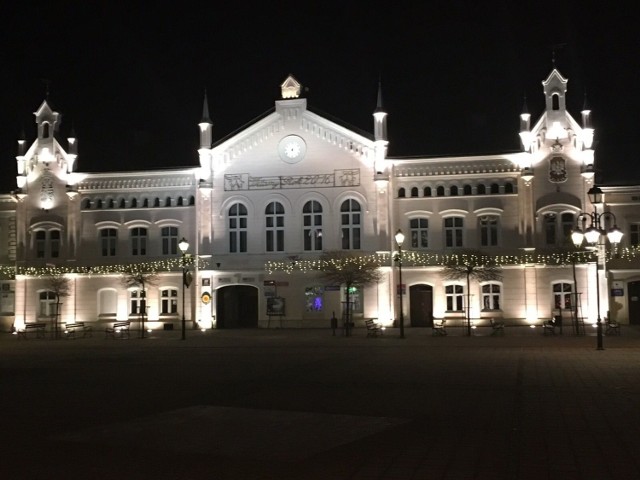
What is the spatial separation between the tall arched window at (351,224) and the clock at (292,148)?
4.24m

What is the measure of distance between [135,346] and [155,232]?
15.6 meters

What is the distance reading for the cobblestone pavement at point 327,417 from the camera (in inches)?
394

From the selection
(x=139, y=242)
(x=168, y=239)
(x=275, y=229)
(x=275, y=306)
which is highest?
(x=275, y=229)

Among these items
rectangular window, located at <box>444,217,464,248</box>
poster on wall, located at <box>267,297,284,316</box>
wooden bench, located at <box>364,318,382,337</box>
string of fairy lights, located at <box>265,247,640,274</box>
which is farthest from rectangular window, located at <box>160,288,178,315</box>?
rectangular window, located at <box>444,217,464,248</box>

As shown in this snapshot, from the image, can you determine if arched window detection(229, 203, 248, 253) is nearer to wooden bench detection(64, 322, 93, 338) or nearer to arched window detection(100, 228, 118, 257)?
arched window detection(100, 228, 118, 257)

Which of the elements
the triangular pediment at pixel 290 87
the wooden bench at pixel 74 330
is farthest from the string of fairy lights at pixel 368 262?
the triangular pediment at pixel 290 87

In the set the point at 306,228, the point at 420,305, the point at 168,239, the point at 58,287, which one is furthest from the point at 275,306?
the point at 58,287

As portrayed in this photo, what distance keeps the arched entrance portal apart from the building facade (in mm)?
93

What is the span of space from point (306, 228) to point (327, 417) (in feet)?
115

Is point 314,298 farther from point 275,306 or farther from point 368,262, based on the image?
point 368,262

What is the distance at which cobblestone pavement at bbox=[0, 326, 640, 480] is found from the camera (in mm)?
10016

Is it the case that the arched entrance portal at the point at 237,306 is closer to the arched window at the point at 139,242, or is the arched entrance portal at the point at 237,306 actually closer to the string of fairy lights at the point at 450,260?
the string of fairy lights at the point at 450,260

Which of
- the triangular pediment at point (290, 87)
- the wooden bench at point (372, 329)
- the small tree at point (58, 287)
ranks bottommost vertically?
the wooden bench at point (372, 329)

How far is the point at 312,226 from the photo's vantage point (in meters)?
48.4
